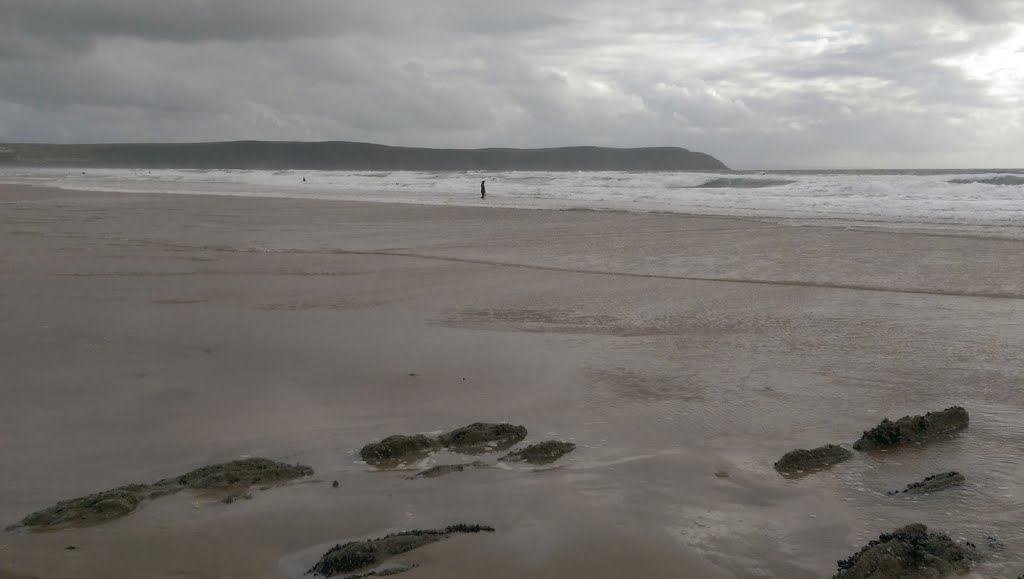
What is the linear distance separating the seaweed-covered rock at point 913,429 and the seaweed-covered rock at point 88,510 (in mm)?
3611

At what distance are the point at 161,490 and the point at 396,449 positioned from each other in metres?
1.12

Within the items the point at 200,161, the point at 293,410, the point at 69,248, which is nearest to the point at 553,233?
the point at 69,248

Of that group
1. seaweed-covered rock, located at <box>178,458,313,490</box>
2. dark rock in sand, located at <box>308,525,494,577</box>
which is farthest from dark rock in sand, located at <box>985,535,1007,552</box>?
seaweed-covered rock, located at <box>178,458,313,490</box>

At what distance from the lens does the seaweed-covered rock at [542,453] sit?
385 cm

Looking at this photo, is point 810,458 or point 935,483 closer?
point 935,483

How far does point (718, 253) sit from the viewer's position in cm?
1218

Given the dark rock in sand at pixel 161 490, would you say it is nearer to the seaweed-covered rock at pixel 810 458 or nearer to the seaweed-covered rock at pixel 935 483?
the seaweed-covered rock at pixel 810 458

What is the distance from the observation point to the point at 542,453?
12.8 ft

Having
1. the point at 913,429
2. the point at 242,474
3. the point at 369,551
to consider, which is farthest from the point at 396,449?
the point at 913,429

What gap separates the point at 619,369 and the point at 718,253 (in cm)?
718

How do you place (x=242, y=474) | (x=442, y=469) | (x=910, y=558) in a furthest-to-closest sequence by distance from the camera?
(x=442, y=469) → (x=242, y=474) → (x=910, y=558)

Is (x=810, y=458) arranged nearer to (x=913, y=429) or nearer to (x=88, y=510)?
(x=913, y=429)

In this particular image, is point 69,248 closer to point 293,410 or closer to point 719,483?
point 293,410

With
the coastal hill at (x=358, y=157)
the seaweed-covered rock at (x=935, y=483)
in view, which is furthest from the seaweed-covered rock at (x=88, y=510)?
the coastal hill at (x=358, y=157)
